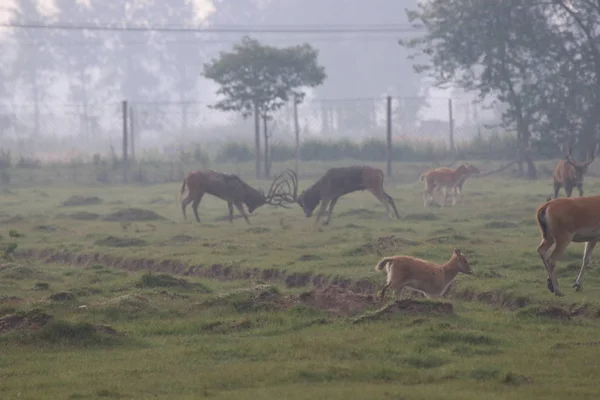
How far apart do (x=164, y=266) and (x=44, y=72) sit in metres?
76.1

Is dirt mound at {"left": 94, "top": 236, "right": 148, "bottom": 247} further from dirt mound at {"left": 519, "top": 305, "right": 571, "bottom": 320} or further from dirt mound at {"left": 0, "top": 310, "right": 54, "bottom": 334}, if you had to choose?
dirt mound at {"left": 519, "top": 305, "right": 571, "bottom": 320}

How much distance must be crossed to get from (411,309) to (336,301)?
1.07 m

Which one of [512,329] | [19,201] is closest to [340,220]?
[19,201]

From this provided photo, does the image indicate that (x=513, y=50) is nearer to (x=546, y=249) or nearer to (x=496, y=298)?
(x=546, y=249)

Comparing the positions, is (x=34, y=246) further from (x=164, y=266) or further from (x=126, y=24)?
(x=126, y=24)

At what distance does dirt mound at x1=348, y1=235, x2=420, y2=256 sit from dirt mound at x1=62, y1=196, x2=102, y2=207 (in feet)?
46.0

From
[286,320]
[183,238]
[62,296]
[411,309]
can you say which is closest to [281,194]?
[183,238]

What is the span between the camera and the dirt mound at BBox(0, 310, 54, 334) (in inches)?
440

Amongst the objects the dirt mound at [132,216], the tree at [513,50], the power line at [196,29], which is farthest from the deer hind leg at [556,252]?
the power line at [196,29]

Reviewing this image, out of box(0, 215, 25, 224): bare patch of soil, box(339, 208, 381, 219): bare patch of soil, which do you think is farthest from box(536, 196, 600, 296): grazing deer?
box(0, 215, 25, 224): bare patch of soil

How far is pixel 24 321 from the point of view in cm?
1139

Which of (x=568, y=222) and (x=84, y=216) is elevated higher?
(x=568, y=222)

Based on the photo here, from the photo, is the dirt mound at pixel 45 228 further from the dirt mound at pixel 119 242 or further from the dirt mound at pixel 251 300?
the dirt mound at pixel 251 300

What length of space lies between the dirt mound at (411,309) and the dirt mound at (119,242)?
9649 mm
